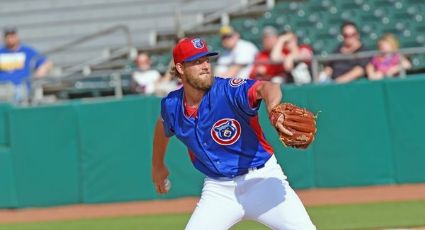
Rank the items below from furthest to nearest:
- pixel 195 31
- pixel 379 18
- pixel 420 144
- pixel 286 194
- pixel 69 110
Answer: pixel 195 31
pixel 379 18
pixel 69 110
pixel 420 144
pixel 286 194

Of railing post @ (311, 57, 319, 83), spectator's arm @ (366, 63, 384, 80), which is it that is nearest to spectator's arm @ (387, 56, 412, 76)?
spectator's arm @ (366, 63, 384, 80)

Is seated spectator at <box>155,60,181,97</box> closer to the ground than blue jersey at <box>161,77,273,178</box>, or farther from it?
closer to the ground

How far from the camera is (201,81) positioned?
579 centimetres

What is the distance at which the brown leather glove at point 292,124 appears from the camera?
520 centimetres

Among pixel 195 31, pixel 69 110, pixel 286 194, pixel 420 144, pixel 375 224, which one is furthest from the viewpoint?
pixel 195 31

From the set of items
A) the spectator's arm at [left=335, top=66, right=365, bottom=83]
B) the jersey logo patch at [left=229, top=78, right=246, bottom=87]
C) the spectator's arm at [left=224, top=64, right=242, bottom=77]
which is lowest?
the spectator's arm at [left=335, top=66, right=365, bottom=83]

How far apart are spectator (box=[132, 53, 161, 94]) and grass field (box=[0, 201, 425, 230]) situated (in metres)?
2.51

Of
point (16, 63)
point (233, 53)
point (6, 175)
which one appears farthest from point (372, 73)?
point (16, 63)

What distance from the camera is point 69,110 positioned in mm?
13500

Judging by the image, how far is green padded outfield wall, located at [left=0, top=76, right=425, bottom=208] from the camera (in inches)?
479

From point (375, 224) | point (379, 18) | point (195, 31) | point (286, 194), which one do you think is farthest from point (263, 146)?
point (195, 31)

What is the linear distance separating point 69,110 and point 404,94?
189 inches

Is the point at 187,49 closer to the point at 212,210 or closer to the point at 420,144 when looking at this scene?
the point at 212,210

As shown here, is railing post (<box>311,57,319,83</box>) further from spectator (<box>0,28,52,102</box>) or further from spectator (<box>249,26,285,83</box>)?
spectator (<box>0,28,52,102</box>)
